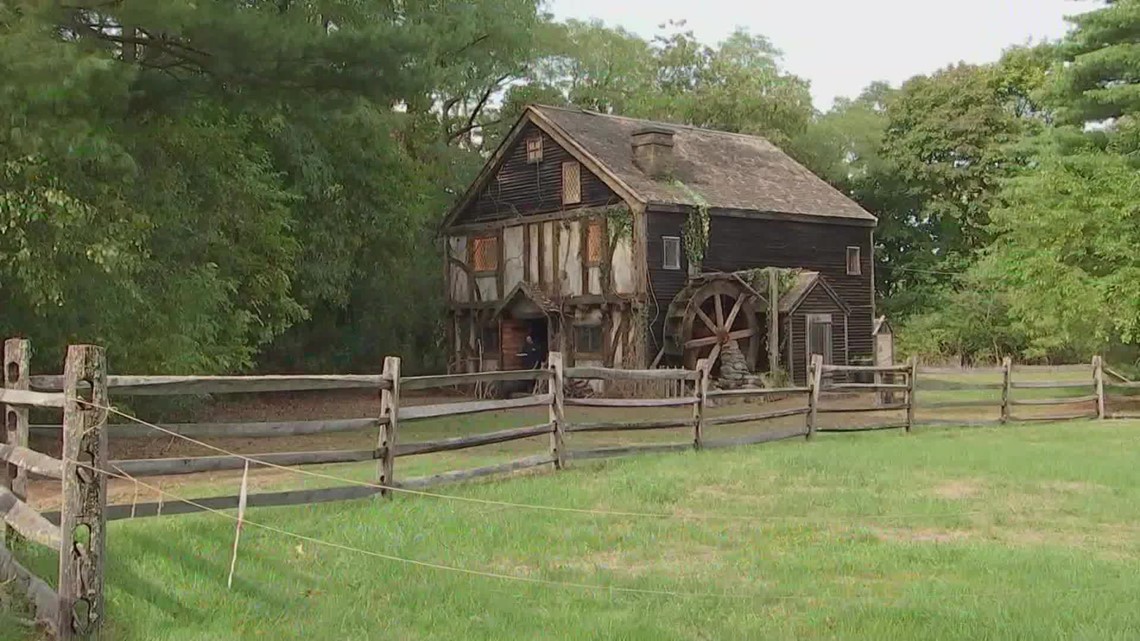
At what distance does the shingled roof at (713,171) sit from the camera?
2805cm

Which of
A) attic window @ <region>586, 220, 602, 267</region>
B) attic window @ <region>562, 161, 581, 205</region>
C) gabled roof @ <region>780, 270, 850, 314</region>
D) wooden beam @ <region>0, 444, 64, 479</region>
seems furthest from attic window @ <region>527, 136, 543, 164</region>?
wooden beam @ <region>0, 444, 64, 479</region>

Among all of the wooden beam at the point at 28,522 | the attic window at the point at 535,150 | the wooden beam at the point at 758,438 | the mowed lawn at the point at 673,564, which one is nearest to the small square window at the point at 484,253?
the attic window at the point at 535,150

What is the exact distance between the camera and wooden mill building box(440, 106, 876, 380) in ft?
89.6

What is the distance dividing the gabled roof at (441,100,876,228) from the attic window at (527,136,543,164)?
378 millimetres

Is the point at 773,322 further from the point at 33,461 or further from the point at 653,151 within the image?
the point at 33,461

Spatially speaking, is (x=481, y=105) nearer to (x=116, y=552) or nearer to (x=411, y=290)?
(x=411, y=290)

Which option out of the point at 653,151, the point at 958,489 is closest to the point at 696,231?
the point at 653,151

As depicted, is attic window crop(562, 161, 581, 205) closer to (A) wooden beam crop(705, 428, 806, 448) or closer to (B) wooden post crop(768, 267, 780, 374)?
(B) wooden post crop(768, 267, 780, 374)

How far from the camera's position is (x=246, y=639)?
5.60m

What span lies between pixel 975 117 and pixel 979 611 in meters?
43.9

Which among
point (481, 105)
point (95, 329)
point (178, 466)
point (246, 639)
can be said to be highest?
point (481, 105)

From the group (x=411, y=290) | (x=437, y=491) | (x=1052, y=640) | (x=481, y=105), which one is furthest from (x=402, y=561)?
(x=481, y=105)

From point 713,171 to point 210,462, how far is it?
78.4 feet

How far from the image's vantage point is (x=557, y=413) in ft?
40.0
